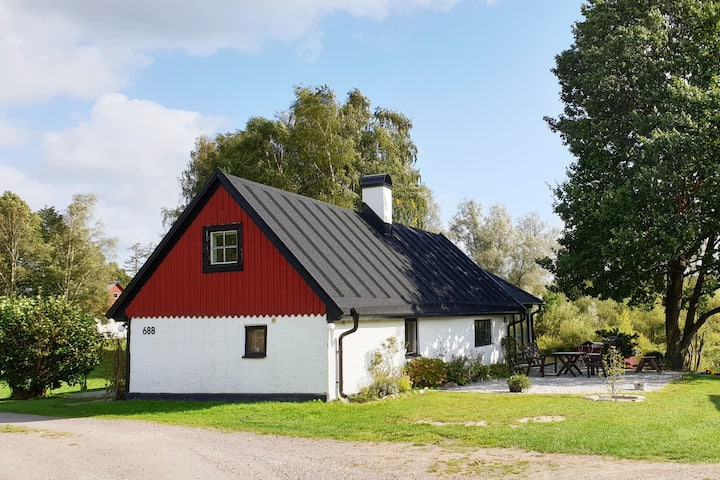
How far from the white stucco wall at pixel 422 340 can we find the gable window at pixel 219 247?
12.1ft

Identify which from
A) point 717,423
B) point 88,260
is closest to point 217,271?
point 717,423

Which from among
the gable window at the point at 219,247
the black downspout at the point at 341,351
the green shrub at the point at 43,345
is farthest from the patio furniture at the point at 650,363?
the green shrub at the point at 43,345

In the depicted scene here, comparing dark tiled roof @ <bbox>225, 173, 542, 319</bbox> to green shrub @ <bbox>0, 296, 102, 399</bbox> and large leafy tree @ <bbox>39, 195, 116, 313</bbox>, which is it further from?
large leafy tree @ <bbox>39, 195, 116, 313</bbox>

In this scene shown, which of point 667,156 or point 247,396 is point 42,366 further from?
point 667,156

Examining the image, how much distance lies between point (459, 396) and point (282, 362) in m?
Result: 4.48

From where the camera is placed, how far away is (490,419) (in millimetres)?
12594

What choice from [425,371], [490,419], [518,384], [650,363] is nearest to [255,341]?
[425,371]

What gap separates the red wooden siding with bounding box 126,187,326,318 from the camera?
1622 centimetres

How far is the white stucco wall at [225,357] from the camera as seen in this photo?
15836mm

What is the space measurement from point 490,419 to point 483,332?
10.8 m

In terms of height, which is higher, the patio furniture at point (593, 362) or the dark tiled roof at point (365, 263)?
the dark tiled roof at point (365, 263)

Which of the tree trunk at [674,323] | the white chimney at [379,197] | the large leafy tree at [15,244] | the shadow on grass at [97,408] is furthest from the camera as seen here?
the large leafy tree at [15,244]

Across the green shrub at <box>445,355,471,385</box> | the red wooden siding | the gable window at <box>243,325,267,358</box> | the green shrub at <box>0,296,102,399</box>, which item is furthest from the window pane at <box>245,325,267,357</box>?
the green shrub at <box>0,296,102,399</box>

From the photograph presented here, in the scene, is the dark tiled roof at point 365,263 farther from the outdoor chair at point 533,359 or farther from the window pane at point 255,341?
the window pane at point 255,341
